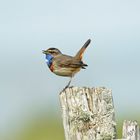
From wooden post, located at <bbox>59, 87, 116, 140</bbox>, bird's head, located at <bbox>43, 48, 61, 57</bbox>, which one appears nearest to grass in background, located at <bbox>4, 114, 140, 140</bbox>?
bird's head, located at <bbox>43, 48, 61, 57</bbox>

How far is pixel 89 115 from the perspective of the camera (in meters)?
8.19

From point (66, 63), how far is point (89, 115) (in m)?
4.77

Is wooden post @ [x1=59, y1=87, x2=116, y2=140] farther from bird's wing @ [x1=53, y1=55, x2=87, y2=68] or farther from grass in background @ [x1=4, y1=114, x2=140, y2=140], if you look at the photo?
grass in background @ [x1=4, y1=114, x2=140, y2=140]

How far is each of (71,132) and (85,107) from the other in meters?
0.26

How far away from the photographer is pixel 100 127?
26.8 feet

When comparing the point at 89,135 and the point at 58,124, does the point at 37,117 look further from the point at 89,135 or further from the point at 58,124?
the point at 89,135

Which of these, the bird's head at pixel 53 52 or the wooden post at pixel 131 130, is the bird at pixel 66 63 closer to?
the bird's head at pixel 53 52

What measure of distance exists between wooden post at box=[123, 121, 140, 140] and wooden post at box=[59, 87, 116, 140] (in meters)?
0.13

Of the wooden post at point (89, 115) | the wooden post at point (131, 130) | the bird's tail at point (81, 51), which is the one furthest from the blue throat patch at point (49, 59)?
the wooden post at point (131, 130)

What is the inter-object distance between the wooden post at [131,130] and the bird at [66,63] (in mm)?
4427

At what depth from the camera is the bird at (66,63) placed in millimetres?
12750

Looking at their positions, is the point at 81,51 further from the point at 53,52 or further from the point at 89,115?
the point at 89,115

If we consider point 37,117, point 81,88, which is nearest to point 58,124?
point 37,117

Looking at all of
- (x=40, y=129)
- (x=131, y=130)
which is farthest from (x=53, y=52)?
(x=131, y=130)
